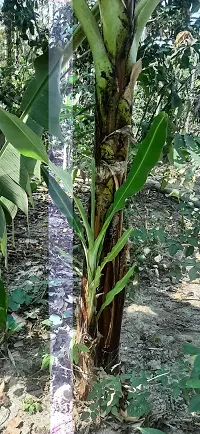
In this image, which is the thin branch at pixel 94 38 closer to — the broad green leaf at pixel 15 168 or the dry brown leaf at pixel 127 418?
A: the broad green leaf at pixel 15 168

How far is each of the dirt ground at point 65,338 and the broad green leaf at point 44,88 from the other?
1.29ft

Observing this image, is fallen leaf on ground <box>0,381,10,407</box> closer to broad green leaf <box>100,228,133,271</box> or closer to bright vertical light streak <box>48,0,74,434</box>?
bright vertical light streak <box>48,0,74,434</box>

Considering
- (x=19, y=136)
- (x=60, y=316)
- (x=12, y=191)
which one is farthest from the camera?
(x=60, y=316)

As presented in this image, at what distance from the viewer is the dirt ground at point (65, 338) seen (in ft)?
2.92

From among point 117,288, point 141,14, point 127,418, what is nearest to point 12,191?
point 117,288

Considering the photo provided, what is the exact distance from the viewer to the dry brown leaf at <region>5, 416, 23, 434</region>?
852 millimetres

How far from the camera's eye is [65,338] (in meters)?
1.02

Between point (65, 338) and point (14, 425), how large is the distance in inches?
9.0

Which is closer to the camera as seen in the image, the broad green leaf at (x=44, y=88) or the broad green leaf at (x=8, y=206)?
the broad green leaf at (x=44, y=88)

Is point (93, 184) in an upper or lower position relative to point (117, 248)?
upper

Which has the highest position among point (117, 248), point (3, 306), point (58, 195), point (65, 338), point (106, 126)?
point (106, 126)

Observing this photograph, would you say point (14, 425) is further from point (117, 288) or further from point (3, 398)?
point (117, 288)

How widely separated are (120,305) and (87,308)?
0.30 ft

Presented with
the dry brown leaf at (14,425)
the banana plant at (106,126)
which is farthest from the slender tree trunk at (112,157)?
the dry brown leaf at (14,425)
